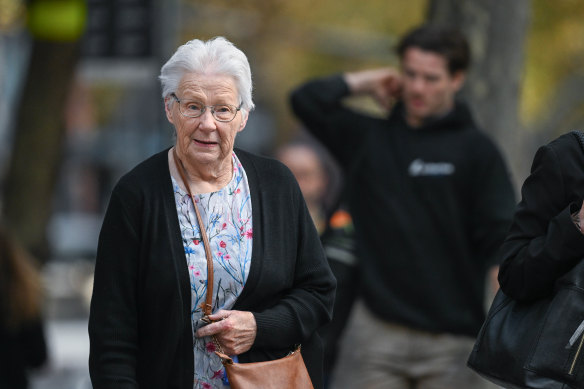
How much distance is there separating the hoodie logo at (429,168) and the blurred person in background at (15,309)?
2.19m

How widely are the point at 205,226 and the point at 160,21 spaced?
5718 mm

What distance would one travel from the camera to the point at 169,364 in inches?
153

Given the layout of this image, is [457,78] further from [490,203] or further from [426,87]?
[490,203]

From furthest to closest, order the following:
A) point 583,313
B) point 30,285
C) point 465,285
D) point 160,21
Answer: point 160,21 < point 30,285 < point 465,285 < point 583,313

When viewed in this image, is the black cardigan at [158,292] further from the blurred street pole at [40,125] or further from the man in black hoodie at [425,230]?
the blurred street pole at [40,125]

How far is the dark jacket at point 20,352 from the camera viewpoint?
267 inches

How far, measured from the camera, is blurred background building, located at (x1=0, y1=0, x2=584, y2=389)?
7.35 m

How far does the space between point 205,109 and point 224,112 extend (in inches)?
2.5

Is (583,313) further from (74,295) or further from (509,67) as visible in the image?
(74,295)

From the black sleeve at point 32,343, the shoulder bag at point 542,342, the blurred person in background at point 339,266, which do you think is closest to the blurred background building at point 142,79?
the black sleeve at point 32,343

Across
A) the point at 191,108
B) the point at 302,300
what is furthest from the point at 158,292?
the point at 191,108

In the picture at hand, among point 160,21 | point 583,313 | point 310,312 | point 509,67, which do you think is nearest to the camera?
point 583,313

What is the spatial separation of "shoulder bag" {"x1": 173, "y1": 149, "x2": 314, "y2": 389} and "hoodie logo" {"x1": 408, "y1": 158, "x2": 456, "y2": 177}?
2188mm

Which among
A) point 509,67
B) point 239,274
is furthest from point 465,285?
point 239,274
